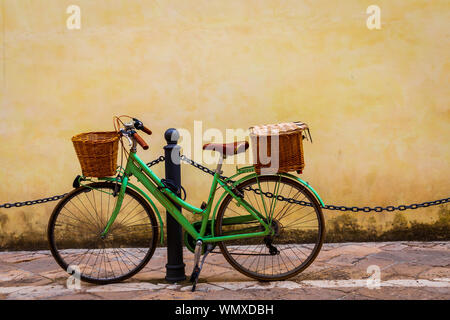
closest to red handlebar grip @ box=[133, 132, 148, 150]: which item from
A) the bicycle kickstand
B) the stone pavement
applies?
the bicycle kickstand

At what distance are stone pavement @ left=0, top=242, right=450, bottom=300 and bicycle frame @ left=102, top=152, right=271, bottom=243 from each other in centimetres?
43

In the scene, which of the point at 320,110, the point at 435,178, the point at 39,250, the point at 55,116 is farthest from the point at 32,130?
the point at 435,178

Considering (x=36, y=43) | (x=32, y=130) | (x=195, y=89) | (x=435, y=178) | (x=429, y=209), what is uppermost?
(x=36, y=43)

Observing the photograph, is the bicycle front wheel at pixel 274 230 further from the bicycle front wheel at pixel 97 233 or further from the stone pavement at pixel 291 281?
the bicycle front wheel at pixel 97 233

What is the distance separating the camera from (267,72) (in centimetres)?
551

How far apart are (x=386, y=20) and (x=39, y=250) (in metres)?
4.61

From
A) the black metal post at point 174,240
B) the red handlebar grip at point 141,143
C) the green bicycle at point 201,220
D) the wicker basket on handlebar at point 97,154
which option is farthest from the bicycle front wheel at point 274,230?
the wicker basket on handlebar at point 97,154

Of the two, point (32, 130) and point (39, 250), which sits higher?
point (32, 130)

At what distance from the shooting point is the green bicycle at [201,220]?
414cm

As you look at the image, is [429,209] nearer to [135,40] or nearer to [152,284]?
[152,284]

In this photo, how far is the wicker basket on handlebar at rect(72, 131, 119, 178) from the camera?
390 cm

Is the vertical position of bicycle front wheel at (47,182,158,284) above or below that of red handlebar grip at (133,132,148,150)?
below

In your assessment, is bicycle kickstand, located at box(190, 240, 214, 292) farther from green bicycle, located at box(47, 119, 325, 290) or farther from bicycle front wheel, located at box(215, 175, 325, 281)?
bicycle front wheel, located at box(215, 175, 325, 281)

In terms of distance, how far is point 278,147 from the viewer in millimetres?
3906
